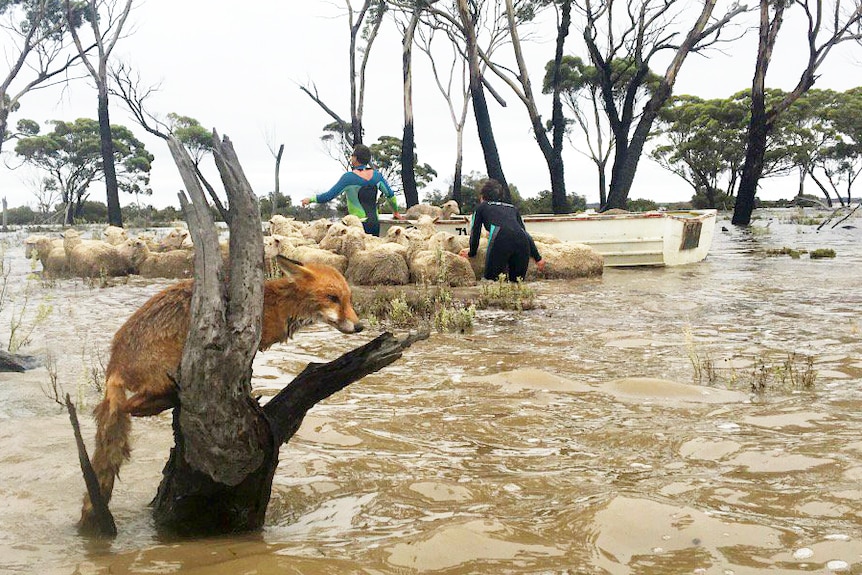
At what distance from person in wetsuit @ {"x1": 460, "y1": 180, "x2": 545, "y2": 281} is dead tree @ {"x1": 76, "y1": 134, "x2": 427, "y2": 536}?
8.90 meters

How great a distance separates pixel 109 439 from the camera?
10.8 feet

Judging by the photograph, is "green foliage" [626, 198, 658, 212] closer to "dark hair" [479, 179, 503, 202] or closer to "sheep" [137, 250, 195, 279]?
"sheep" [137, 250, 195, 279]

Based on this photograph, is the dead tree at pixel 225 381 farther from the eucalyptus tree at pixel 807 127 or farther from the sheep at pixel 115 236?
the eucalyptus tree at pixel 807 127

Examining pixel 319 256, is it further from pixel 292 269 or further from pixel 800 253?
pixel 800 253

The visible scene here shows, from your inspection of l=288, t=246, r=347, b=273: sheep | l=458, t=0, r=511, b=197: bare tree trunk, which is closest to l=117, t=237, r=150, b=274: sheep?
l=288, t=246, r=347, b=273: sheep

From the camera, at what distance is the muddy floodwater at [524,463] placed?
313cm

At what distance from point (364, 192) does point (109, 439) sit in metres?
14.1

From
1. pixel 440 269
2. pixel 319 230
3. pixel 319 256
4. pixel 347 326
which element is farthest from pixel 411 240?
pixel 347 326

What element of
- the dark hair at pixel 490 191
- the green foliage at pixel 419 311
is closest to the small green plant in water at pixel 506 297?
the green foliage at pixel 419 311

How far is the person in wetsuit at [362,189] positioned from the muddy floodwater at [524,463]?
24.0 feet

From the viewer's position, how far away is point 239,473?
3264 millimetres

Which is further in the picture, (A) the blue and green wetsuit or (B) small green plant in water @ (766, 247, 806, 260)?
(B) small green plant in water @ (766, 247, 806, 260)

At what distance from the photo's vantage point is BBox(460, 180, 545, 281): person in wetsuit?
12203mm

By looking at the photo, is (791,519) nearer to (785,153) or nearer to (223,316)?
(223,316)
